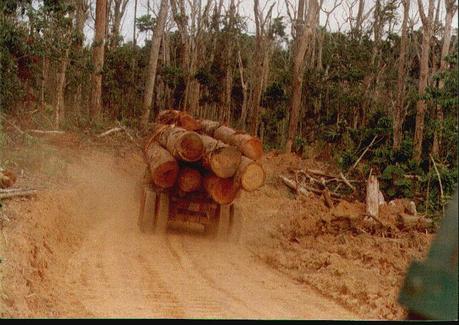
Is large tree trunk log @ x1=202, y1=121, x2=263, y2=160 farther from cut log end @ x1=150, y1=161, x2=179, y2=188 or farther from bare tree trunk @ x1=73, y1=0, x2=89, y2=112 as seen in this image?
bare tree trunk @ x1=73, y1=0, x2=89, y2=112

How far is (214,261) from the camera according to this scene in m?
7.86

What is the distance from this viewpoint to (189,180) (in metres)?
8.93

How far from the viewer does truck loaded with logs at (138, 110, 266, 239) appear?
27.8 ft

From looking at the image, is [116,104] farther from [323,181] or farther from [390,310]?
[390,310]

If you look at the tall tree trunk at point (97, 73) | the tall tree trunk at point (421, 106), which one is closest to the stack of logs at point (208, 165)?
the tall tree trunk at point (97, 73)

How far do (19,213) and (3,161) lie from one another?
1.67 metres

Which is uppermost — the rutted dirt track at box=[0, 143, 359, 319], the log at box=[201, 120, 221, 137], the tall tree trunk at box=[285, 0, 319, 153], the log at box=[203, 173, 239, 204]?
the tall tree trunk at box=[285, 0, 319, 153]

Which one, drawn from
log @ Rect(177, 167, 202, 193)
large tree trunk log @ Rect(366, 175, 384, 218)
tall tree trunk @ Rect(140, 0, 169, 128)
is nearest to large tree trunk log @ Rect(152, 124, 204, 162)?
log @ Rect(177, 167, 202, 193)

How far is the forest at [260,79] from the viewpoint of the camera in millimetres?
10359

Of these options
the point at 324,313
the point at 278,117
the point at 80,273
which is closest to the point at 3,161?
the point at 80,273

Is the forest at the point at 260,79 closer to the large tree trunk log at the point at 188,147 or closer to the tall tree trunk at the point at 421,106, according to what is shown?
the tall tree trunk at the point at 421,106

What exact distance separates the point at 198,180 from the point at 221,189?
1.40 ft

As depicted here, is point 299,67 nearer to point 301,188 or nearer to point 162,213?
point 301,188

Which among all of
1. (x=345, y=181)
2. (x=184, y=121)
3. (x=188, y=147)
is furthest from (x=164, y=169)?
(x=345, y=181)
